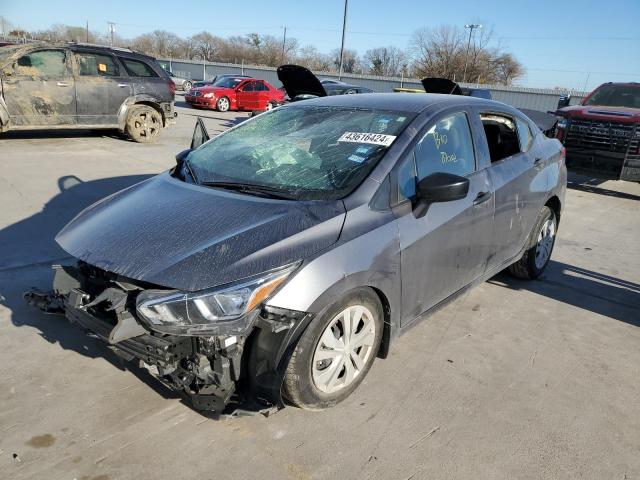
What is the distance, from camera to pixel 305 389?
2.63 m

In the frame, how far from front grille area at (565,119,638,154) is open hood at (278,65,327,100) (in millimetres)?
5645

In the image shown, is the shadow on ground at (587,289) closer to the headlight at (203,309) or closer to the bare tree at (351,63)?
the headlight at (203,309)

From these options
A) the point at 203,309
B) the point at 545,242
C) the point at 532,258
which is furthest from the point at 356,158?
the point at 545,242

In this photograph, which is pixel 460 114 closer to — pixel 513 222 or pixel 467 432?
pixel 513 222

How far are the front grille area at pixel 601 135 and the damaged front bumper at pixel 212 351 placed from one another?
29.8 ft

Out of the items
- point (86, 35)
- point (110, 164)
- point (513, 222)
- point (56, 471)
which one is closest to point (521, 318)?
point (513, 222)


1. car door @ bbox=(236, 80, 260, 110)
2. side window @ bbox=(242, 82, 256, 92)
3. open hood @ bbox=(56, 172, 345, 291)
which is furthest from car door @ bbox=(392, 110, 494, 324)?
side window @ bbox=(242, 82, 256, 92)

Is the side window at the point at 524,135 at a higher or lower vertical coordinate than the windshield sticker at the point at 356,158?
higher

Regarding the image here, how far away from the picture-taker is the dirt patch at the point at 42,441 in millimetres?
2471

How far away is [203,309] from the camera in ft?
7.57

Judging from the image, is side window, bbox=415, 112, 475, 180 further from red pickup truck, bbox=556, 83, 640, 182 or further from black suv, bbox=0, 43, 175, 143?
black suv, bbox=0, 43, 175, 143

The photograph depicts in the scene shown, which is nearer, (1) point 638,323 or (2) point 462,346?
(2) point 462,346

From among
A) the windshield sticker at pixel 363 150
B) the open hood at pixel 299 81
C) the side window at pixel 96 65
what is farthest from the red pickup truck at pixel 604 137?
the side window at pixel 96 65

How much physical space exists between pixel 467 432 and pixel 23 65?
1024cm
